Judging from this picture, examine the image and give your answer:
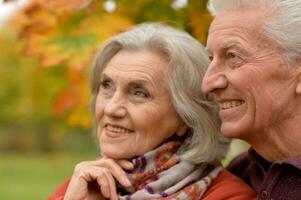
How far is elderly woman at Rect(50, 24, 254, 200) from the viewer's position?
3.41 metres

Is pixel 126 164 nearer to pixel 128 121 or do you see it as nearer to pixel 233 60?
pixel 128 121

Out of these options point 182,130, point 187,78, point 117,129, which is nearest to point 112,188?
point 117,129

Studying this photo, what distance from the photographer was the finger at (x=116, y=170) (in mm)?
3404

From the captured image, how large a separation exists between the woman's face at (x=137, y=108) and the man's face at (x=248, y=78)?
1.14ft

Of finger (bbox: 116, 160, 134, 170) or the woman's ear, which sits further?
the woman's ear

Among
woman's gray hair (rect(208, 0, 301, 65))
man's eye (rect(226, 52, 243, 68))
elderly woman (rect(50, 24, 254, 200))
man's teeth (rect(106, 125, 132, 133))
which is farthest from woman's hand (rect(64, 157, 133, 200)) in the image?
woman's gray hair (rect(208, 0, 301, 65))

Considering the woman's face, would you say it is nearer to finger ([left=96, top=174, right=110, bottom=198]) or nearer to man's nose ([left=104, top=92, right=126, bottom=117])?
man's nose ([left=104, top=92, right=126, bottom=117])

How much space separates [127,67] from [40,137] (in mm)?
28578

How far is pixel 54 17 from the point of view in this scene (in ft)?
13.3

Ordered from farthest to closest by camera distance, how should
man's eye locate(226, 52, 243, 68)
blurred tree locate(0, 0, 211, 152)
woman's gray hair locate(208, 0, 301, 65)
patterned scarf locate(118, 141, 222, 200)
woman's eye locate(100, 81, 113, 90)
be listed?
blurred tree locate(0, 0, 211, 152) < woman's eye locate(100, 81, 113, 90) < patterned scarf locate(118, 141, 222, 200) < man's eye locate(226, 52, 243, 68) < woman's gray hair locate(208, 0, 301, 65)

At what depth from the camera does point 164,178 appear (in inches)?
134

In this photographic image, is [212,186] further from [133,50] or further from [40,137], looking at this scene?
[40,137]

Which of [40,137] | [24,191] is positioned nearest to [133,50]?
[24,191]

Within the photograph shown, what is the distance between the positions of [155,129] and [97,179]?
332 millimetres
